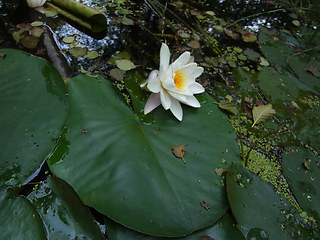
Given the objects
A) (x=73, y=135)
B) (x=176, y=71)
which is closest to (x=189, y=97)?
(x=176, y=71)

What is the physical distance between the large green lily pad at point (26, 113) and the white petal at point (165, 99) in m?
0.45

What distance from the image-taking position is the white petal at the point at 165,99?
1.25 metres

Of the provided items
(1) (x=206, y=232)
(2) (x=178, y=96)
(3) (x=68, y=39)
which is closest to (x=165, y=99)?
(2) (x=178, y=96)

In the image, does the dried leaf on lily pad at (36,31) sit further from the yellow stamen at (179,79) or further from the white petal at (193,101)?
the white petal at (193,101)

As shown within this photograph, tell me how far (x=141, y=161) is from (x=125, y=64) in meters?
0.76

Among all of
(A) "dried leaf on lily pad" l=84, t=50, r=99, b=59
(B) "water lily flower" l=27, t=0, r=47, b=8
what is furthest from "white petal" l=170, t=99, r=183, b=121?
(B) "water lily flower" l=27, t=0, r=47, b=8

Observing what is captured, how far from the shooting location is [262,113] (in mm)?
1564

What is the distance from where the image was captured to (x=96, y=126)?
1.15m

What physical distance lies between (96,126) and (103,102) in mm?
151

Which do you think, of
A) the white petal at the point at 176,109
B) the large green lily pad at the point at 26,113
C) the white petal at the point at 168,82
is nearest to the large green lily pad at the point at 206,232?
the large green lily pad at the point at 26,113

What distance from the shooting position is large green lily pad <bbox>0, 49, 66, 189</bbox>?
3.26ft

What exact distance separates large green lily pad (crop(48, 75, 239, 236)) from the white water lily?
52mm

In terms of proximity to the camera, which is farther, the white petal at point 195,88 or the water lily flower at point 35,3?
the water lily flower at point 35,3

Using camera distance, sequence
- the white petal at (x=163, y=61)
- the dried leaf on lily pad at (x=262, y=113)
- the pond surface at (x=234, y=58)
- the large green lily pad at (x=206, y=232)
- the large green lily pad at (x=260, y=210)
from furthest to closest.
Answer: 1. the dried leaf on lily pad at (x=262, y=113)
2. the pond surface at (x=234, y=58)
3. the white petal at (x=163, y=61)
4. the large green lily pad at (x=260, y=210)
5. the large green lily pad at (x=206, y=232)
